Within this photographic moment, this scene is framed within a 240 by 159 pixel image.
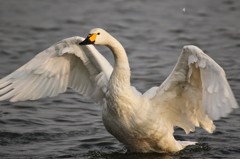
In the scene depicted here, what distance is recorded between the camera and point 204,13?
70.0ft

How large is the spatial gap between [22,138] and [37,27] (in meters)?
8.45

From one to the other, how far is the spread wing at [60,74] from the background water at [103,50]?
36.7 inches

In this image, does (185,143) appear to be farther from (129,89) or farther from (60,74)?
(60,74)

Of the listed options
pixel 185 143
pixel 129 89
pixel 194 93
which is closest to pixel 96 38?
pixel 129 89

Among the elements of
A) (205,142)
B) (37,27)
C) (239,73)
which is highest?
(37,27)

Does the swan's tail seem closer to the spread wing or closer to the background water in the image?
the background water

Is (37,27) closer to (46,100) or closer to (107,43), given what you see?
(46,100)

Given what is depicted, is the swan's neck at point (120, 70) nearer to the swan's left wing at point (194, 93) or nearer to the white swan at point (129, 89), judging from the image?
the white swan at point (129, 89)

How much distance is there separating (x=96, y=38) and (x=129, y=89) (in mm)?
939

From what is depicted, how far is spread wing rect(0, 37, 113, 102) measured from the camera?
11375mm

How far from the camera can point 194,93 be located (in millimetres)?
10852

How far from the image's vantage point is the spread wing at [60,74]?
11.4 meters

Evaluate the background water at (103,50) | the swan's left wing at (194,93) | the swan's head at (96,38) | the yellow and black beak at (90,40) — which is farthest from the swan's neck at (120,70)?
the background water at (103,50)

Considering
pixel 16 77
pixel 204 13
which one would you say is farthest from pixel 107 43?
pixel 204 13
